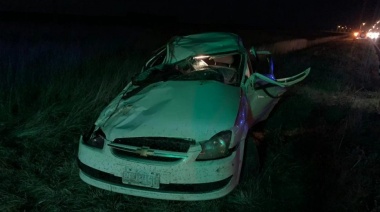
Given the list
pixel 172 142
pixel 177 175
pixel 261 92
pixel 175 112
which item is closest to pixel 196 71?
pixel 261 92

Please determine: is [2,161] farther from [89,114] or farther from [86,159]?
[89,114]

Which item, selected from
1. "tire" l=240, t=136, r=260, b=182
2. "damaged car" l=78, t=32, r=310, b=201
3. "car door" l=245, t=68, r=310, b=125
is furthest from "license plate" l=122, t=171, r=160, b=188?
"car door" l=245, t=68, r=310, b=125

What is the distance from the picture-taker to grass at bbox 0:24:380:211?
3029mm

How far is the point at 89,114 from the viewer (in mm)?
5023

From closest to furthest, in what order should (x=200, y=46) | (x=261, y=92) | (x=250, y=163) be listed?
(x=250, y=163)
(x=261, y=92)
(x=200, y=46)

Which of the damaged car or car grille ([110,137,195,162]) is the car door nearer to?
the damaged car

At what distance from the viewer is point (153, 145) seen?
2832 millimetres

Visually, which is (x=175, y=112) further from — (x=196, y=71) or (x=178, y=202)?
(x=196, y=71)

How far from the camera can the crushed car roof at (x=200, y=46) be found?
470 cm

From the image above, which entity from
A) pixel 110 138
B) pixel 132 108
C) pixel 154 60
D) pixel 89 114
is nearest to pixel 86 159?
pixel 110 138

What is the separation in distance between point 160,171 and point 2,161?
75.4 inches

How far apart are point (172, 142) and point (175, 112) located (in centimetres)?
36

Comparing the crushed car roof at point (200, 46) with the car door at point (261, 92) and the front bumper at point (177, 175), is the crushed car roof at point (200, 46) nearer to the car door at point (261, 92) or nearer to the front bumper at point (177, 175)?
the car door at point (261, 92)

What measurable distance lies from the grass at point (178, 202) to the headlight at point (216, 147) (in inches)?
22.2
